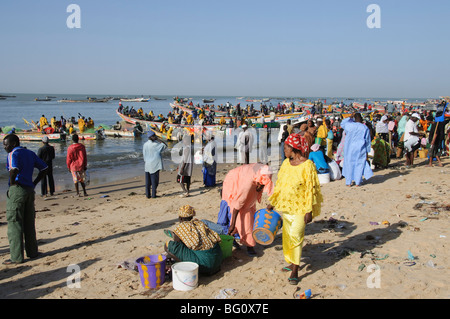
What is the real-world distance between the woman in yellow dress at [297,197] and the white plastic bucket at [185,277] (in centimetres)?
112

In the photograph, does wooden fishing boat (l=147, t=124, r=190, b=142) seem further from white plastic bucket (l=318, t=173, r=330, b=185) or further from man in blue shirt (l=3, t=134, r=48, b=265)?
man in blue shirt (l=3, t=134, r=48, b=265)

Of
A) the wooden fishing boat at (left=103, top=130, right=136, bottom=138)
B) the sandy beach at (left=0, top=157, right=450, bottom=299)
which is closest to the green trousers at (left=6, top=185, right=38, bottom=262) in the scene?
the sandy beach at (left=0, top=157, right=450, bottom=299)

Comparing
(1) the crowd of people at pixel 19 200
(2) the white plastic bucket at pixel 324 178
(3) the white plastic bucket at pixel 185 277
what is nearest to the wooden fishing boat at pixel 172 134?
(2) the white plastic bucket at pixel 324 178

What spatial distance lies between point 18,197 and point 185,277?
9.56ft

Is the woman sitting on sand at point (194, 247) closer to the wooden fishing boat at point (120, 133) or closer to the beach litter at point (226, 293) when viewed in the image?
the beach litter at point (226, 293)

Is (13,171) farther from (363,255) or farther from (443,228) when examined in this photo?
(443,228)

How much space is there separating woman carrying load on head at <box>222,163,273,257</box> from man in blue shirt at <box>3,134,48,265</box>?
2.96m

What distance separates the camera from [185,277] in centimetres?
388

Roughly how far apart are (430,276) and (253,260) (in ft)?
7.02

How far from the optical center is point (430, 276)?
12.6ft

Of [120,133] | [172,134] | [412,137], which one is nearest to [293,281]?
[412,137]

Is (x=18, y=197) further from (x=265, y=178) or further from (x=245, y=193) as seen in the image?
(x=265, y=178)

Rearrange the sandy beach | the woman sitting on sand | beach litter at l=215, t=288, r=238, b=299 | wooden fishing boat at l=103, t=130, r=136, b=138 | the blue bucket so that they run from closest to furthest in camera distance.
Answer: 1. beach litter at l=215, t=288, r=238, b=299
2. the sandy beach
3. the woman sitting on sand
4. the blue bucket
5. wooden fishing boat at l=103, t=130, r=136, b=138

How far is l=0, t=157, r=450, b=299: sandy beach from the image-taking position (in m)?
3.87
